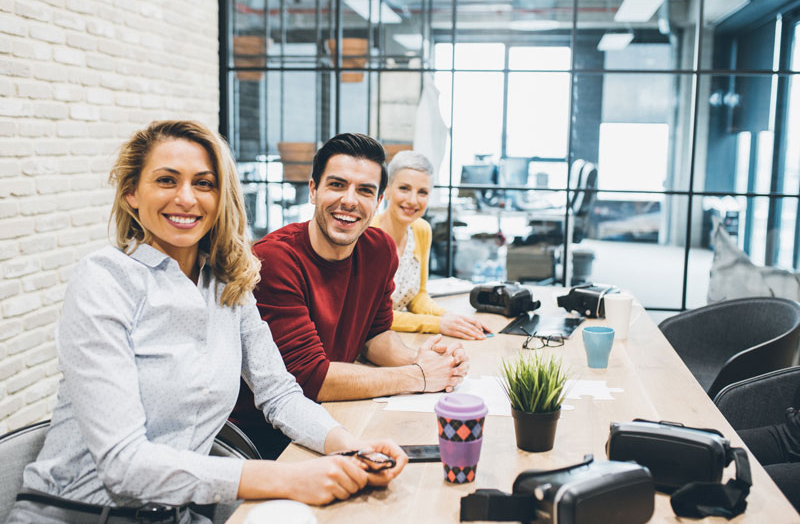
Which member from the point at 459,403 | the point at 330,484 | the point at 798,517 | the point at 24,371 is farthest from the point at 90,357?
the point at 24,371

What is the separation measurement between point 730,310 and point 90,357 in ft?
8.57

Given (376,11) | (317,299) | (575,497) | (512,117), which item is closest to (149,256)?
(317,299)

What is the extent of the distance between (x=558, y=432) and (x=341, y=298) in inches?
29.4

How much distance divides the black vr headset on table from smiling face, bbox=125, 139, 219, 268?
783 mm

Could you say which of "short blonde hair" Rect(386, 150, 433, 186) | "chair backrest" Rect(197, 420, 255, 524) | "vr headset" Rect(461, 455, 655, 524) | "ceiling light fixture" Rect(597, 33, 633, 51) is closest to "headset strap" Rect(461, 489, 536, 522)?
"vr headset" Rect(461, 455, 655, 524)

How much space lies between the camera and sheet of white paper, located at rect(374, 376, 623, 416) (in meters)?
1.64

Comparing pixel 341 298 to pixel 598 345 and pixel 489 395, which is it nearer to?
pixel 489 395

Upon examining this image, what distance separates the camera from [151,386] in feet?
4.33

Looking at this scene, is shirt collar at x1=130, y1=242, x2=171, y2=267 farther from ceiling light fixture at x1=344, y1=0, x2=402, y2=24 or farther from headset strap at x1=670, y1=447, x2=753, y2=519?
ceiling light fixture at x1=344, y1=0, x2=402, y2=24

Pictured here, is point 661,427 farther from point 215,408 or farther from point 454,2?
point 454,2

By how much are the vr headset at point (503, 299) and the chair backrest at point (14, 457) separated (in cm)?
169

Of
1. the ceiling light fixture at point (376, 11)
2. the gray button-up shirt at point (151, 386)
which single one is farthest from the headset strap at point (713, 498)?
the ceiling light fixture at point (376, 11)

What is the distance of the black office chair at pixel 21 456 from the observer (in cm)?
131

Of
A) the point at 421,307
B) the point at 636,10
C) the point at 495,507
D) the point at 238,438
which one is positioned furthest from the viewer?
the point at 636,10
